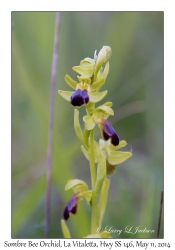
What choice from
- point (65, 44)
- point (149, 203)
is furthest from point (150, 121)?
point (65, 44)

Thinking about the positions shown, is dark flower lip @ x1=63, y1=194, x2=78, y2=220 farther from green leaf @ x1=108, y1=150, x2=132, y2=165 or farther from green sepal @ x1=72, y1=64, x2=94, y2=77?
green sepal @ x1=72, y1=64, x2=94, y2=77

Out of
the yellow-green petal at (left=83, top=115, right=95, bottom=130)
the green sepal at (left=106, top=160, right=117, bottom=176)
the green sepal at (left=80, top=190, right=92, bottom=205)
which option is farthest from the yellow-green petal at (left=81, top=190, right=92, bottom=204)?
the yellow-green petal at (left=83, top=115, right=95, bottom=130)

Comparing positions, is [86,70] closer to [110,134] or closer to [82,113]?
[110,134]

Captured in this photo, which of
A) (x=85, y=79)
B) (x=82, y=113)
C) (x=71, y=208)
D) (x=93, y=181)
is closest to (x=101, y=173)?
(x=93, y=181)

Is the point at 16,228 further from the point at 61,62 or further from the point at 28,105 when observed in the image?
the point at 61,62

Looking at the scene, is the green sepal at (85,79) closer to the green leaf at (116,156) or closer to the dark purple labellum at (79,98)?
the dark purple labellum at (79,98)
